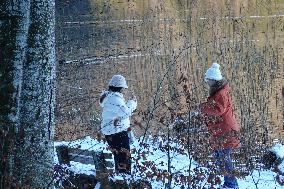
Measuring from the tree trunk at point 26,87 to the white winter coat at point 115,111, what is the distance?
2.43m

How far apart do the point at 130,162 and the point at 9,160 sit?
2.59 meters

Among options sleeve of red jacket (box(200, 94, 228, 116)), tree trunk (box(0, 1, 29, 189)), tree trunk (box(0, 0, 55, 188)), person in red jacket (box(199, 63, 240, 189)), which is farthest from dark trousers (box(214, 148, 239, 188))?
tree trunk (box(0, 1, 29, 189))

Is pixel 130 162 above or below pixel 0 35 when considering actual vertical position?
below

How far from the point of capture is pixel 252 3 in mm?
30734

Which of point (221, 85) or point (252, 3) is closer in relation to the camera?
point (221, 85)

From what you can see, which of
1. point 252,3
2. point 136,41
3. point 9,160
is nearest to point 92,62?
point 136,41

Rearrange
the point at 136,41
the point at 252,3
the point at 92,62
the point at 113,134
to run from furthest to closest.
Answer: the point at 252,3 → the point at 136,41 → the point at 92,62 → the point at 113,134

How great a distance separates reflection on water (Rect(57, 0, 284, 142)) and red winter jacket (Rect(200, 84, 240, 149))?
7.28 m

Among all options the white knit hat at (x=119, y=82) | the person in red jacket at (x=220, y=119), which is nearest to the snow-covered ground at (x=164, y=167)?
the person in red jacket at (x=220, y=119)

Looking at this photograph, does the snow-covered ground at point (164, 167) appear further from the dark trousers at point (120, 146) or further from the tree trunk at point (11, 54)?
the tree trunk at point (11, 54)

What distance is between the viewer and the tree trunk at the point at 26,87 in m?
3.22

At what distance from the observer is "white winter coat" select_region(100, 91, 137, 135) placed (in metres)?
5.93

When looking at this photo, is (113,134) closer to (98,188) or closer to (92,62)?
(98,188)

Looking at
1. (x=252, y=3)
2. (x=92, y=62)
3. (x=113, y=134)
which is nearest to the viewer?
(x=113, y=134)
